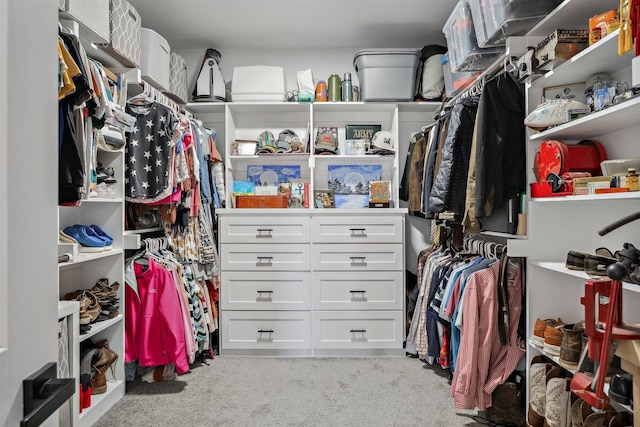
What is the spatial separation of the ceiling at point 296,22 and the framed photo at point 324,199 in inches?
49.7

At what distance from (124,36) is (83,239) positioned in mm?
1149

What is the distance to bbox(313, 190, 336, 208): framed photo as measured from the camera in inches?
140

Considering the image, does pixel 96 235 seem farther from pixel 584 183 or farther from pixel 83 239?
pixel 584 183

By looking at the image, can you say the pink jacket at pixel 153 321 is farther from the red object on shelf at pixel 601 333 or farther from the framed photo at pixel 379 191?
the red object on shelf at pixel 601 333

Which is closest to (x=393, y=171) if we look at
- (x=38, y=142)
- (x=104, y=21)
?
(x=104, y=21)

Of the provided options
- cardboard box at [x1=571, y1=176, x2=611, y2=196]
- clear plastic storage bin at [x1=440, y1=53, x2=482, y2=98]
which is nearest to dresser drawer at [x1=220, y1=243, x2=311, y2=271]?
clear plastic storage bin at [x1=440, y1=53, x2=482, y2=98]

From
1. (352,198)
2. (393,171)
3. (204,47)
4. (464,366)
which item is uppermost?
(204,47)

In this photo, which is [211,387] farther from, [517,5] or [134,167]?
[517,5]

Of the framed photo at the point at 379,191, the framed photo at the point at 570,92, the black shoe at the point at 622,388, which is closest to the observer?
the black shoe at the point at 622,388

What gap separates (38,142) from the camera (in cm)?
61

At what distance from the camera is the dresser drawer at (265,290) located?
334cm

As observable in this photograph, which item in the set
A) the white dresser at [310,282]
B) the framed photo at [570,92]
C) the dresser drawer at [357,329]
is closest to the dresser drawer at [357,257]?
the white dresser at [310,282]

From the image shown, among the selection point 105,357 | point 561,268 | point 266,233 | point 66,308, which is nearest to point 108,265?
point 105,357

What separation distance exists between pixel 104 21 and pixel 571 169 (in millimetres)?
2331
